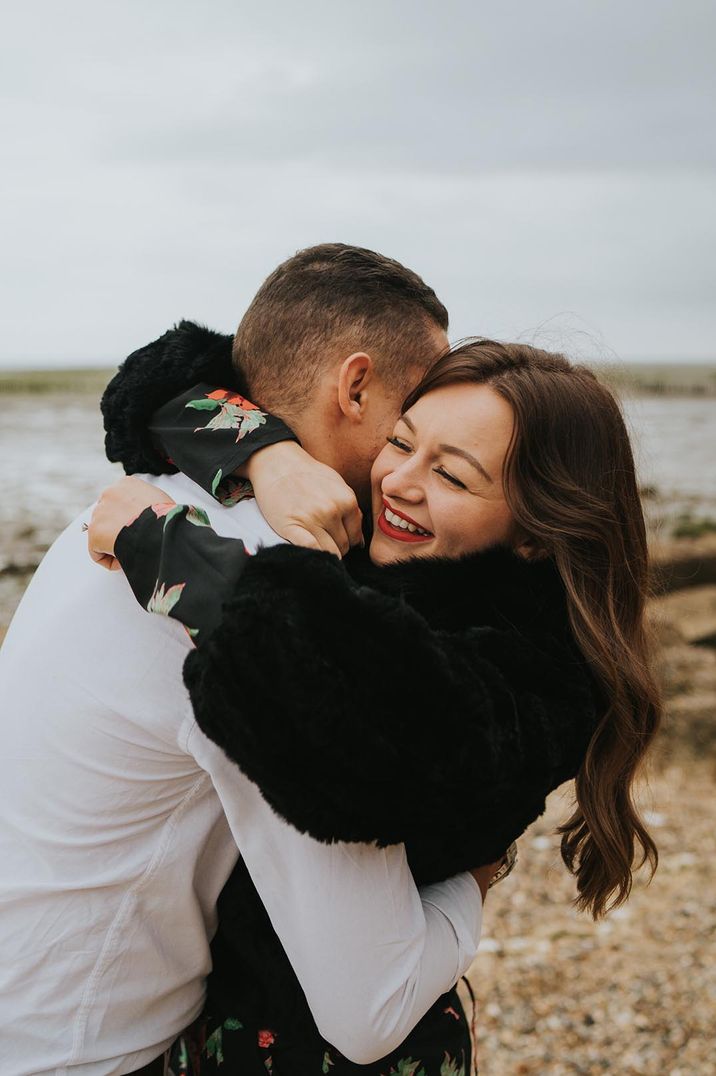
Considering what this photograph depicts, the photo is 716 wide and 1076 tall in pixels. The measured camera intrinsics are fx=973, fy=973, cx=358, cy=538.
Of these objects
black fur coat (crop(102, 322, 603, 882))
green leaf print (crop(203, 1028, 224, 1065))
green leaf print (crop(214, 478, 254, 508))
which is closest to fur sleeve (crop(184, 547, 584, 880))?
black fur coat (crop(102, 322, 603, 882))

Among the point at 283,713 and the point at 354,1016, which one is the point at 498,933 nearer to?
the point at 354,1016

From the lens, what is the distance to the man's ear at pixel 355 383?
2.30 metres

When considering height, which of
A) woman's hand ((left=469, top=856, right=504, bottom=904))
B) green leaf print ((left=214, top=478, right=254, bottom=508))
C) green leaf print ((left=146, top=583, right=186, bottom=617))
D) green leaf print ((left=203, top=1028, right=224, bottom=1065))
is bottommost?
green leaf print ((left=203, top=1028, right=224, bottom=1065))

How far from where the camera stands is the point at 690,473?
15734mm

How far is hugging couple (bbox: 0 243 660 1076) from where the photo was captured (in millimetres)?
1400

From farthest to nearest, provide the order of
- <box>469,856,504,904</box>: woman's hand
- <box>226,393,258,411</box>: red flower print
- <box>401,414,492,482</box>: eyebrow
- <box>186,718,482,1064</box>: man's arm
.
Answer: <box>226,393,258,411</box>: red flower print < <box>401,414,492,482</box>: eyebrow < <box>469,856,504,904</box>: woman's hand < <box>186,718,482,1064</box>: man's arm

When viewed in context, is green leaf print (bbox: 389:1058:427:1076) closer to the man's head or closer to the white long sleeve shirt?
the white long sleeve shirt

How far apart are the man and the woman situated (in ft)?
0.35

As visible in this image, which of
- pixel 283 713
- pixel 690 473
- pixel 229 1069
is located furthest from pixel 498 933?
pixel 690 473

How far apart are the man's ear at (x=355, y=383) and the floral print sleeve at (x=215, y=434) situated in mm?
180

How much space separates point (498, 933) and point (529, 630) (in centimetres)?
385

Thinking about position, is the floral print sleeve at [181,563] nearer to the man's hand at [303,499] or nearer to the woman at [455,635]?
the woman at [455,635]

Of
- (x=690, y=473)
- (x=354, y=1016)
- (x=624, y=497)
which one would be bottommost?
(x=690, y=473)

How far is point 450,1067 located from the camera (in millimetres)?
1895
